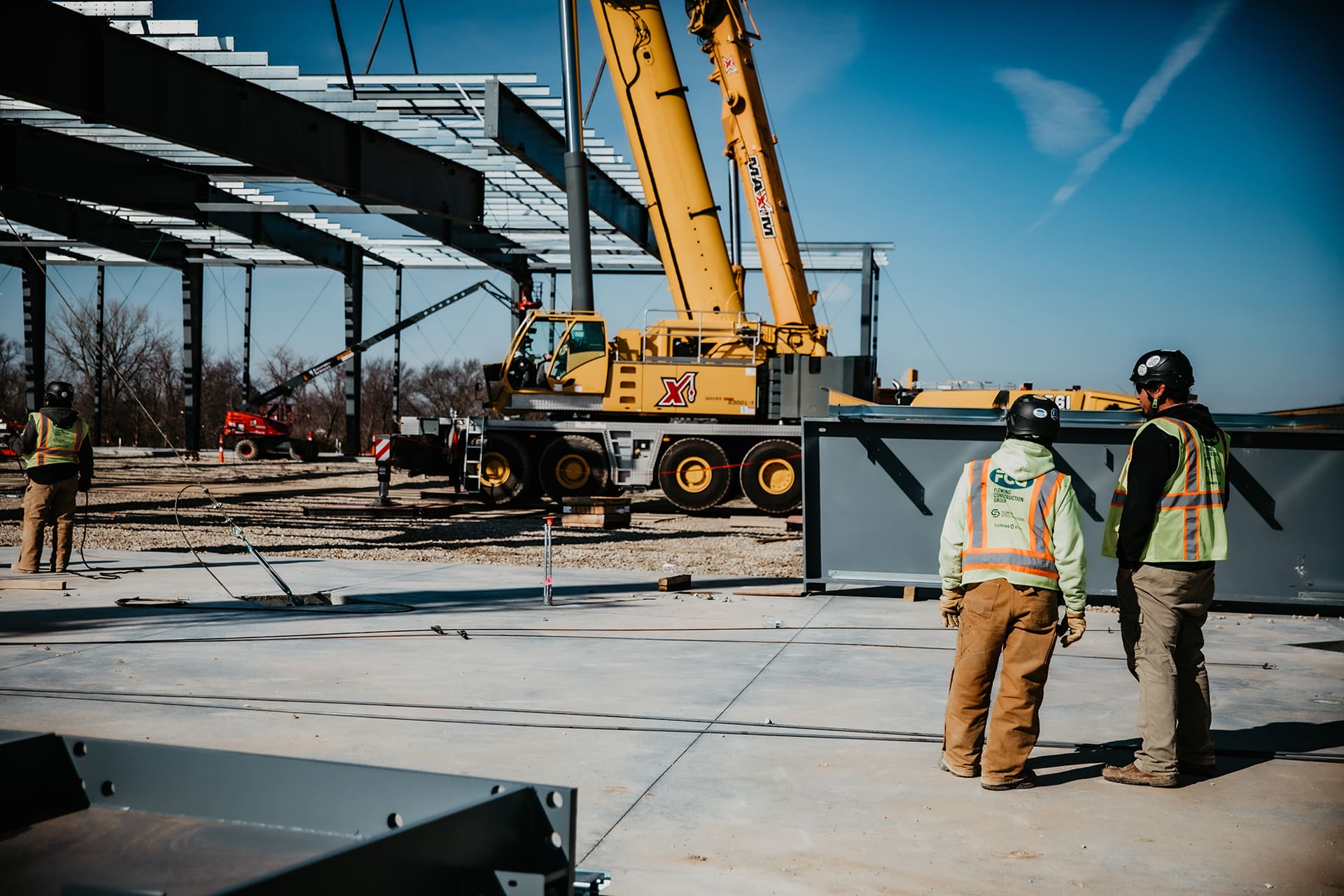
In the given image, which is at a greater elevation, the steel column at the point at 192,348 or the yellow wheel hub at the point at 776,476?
the steel column at the point at 192,348

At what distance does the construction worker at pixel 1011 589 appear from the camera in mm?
4879

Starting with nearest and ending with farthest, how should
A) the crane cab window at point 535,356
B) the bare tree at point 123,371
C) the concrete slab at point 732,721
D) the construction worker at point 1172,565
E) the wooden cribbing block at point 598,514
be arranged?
the concrete slab at point 732,721, the construction worker at point 1172,565, the wooden cribbing block at point 598,514, the crane cab window at point 535,356, the bare tree at point 123,371

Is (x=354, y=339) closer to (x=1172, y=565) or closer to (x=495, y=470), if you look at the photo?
(x=495, y=470)

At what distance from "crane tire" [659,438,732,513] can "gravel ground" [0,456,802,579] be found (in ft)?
1.26

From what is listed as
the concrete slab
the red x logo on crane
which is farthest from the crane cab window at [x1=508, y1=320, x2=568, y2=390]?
the concrete slab

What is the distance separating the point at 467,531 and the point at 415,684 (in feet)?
34.0

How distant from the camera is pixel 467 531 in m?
16.8

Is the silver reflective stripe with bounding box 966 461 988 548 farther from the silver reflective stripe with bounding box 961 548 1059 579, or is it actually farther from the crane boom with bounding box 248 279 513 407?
the crane boom with bounding box 248 279 513 407

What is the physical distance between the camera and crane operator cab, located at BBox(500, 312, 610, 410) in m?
20.7

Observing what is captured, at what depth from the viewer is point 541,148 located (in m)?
21.3

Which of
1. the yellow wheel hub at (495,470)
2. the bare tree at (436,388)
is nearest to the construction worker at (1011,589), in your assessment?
the yellow wheel hub at (495,470)

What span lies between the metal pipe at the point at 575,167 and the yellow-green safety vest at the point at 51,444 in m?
11.2

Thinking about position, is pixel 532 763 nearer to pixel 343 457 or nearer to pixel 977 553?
pixel 977 553

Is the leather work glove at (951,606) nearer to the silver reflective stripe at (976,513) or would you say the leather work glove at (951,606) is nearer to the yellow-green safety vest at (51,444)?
the silver reflective stripe at (976,513)
